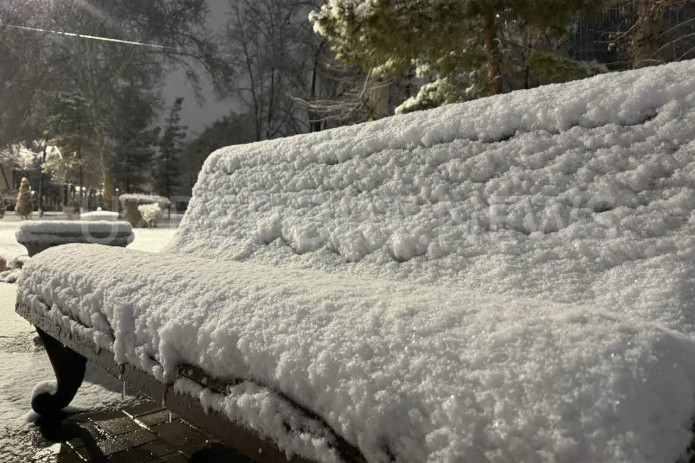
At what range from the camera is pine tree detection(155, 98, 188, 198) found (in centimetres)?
4428

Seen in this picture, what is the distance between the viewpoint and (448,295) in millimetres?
885

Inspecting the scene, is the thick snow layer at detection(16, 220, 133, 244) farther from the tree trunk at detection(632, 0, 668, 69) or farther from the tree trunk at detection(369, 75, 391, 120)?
the tree trunk at detection(632, 0, 668, 69)

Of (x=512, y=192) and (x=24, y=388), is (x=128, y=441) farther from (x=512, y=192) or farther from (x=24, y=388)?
(x=512, y=192)

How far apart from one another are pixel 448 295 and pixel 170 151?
155ft

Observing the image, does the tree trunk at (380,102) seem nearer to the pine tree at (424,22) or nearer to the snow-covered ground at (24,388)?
the pine tree at (424,22)

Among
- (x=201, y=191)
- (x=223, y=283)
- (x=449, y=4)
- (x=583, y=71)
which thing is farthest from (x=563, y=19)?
(x=223, y=283)

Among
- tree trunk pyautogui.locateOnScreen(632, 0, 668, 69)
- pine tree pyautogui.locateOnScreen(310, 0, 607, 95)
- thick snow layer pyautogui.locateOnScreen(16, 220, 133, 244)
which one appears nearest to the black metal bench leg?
thick snow layer pyautogui.locateOnScreen(16, 220, 133, 244)

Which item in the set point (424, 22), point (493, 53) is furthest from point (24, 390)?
point (493, 53)

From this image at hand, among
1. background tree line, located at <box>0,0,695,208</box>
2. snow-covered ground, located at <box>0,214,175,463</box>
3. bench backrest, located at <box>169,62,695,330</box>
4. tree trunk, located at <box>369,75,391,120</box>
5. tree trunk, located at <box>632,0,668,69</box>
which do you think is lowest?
snow-covered ground, located at <box>0,214,175,463</box>

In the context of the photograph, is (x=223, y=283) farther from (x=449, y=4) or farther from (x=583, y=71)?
(x=583, y=71)

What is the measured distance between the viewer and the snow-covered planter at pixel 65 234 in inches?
166

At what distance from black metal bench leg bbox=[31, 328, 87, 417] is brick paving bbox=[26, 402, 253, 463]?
8 centimetres

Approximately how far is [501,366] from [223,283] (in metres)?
0.74

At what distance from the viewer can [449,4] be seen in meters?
6.96
